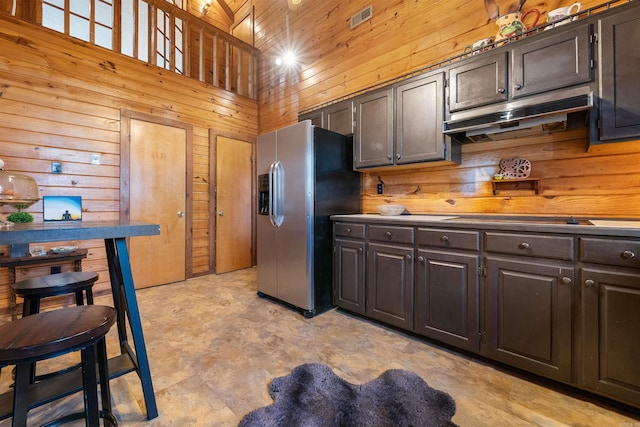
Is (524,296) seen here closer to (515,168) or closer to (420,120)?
(515,168)

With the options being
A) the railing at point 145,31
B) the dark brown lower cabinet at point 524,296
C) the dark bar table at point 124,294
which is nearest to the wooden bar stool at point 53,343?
the dark bar table at point 124,294

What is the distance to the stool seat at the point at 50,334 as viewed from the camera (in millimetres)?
940

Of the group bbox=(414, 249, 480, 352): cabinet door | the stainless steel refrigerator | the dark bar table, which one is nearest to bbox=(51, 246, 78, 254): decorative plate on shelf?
the dark bar table

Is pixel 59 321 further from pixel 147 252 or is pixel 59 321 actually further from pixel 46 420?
pixel 147 252

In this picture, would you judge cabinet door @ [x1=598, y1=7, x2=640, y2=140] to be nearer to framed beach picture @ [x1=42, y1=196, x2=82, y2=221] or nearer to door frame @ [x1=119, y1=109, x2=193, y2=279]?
door frame @ [x1=119, y1=109, x2=193, y2=279]

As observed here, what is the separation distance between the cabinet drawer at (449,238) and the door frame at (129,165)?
10.5 ft

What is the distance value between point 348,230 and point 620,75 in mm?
2059

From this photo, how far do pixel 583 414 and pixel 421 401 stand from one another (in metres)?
0.83

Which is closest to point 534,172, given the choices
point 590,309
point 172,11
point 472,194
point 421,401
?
point 472,194

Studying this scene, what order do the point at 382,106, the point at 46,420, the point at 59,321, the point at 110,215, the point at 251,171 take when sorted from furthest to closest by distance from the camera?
the point at 251,171 → the point at 110,215 → the point at 382,106 → the point at 46,420 → the point at 59,321

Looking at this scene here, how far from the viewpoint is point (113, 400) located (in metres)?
1.61

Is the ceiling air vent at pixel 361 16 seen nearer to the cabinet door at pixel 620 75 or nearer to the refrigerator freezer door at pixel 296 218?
the refrigerator freezer door at pixel 296 218

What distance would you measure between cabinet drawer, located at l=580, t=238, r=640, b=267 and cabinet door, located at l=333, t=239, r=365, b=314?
1499mm

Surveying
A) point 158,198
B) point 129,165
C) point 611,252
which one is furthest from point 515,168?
point 129,165
